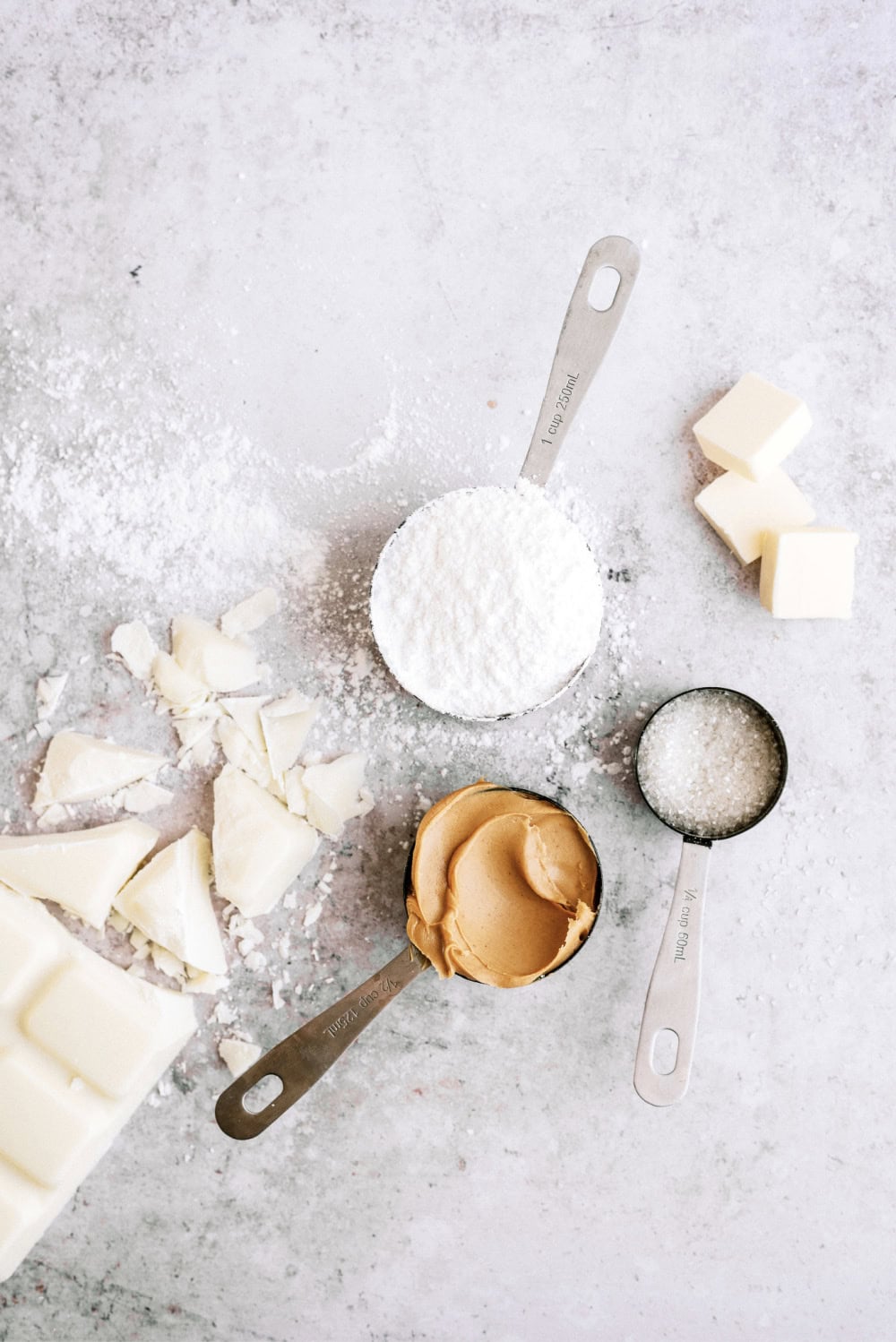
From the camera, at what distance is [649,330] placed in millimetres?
1431

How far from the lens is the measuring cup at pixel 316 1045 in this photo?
1323mm

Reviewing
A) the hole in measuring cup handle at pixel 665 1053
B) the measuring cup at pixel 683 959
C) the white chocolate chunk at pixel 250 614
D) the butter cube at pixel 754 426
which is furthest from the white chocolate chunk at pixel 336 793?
the butter cube at pixel 754 426

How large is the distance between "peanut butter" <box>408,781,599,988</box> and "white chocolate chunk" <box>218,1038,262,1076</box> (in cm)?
35

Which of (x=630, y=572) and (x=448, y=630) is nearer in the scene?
(x=448, y=630)

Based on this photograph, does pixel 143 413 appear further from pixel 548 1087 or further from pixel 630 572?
pixel 548 1087

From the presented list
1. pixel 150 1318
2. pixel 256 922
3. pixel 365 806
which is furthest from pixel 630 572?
pixel 150 1318

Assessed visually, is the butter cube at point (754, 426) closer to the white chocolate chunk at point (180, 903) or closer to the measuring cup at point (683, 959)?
the measuring cup at point (683, 959)

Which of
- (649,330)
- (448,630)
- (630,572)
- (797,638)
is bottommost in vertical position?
(797,638)

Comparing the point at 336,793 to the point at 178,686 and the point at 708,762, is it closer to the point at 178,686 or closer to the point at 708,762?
the point at 178,686

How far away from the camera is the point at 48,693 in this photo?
56.3 inches

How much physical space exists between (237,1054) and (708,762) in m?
0.85

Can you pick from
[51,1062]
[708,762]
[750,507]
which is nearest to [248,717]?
[51,1062]

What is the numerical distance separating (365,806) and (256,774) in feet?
0.58

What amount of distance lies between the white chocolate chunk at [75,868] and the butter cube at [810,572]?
1038 millimetres
